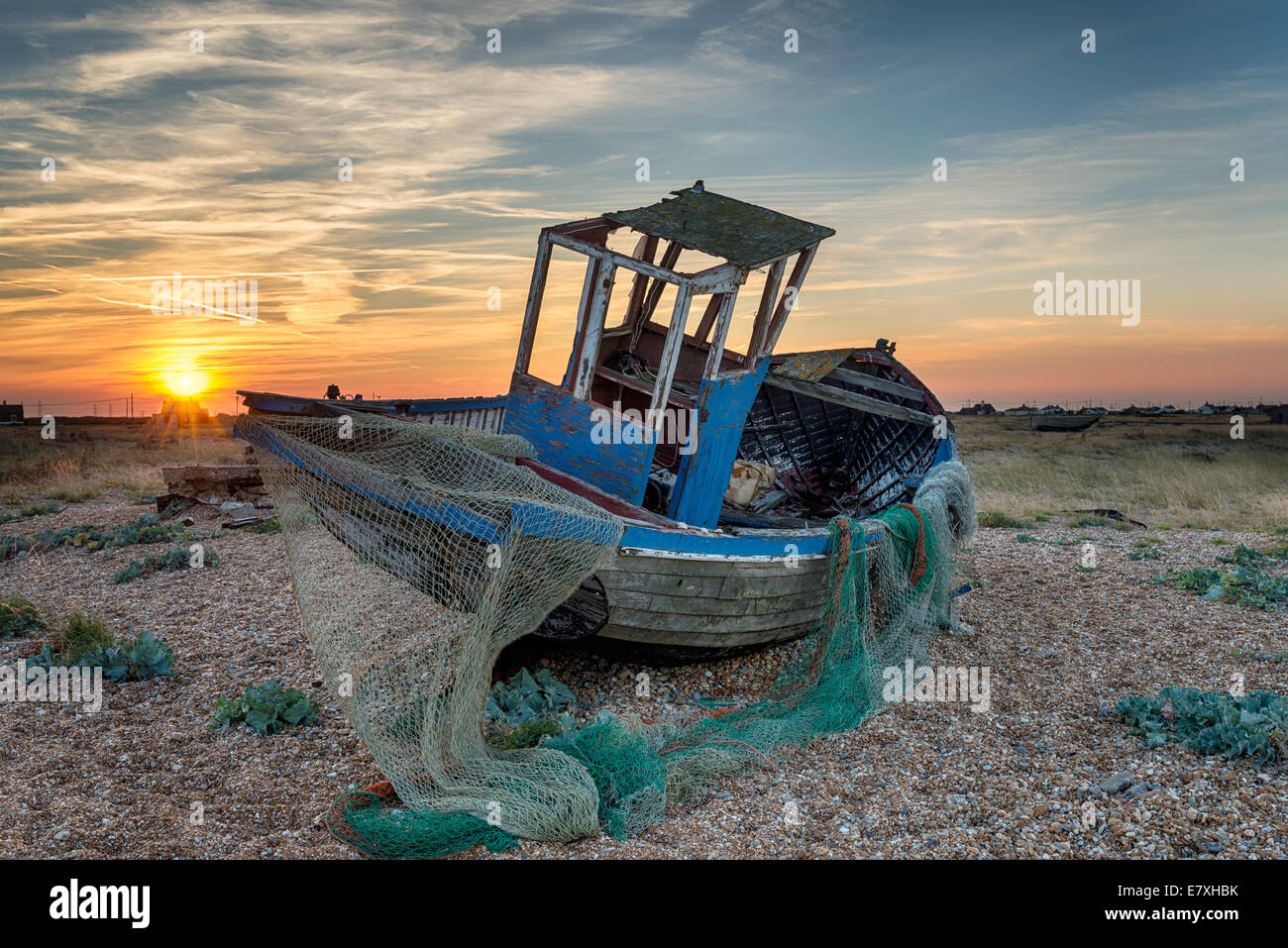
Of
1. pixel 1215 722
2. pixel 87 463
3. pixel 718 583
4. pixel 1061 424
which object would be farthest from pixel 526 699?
pixel 1061 424

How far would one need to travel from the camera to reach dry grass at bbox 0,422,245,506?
22297 millimetres

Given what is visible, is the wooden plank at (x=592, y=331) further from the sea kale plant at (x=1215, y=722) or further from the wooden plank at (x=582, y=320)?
the sea kale plant at (x=1215, y=722)

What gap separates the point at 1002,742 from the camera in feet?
23.0

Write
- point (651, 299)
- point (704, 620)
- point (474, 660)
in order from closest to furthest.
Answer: point (474, 660) < point (704, 620) < point (651, 299)

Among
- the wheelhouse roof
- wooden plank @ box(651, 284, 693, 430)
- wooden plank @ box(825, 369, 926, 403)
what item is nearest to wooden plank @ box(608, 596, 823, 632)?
wooden plank @ box(651, 284, 693, 430)

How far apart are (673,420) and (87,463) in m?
27.3

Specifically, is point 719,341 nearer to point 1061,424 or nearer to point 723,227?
point 723,227

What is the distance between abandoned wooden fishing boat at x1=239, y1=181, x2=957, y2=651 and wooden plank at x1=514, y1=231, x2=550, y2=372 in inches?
0.5

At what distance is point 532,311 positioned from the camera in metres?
8.99
